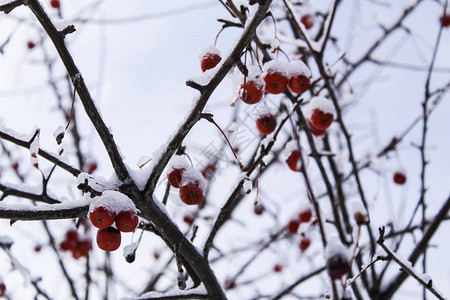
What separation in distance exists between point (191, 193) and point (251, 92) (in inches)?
20.8

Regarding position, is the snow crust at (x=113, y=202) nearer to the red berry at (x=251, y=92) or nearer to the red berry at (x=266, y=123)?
the red berry at (x=251, y=92)

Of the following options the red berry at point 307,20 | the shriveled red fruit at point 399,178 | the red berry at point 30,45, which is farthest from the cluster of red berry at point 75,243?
the shriveled red fruit at point 399,178

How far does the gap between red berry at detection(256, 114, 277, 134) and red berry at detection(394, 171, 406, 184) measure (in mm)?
3053

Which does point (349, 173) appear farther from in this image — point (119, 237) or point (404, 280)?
point (119, 237)

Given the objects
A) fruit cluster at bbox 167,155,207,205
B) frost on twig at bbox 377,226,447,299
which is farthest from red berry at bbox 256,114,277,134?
frost on twig at bbox 377,226,447,299

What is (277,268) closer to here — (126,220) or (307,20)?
(307,20)

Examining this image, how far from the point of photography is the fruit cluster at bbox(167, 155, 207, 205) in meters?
1.76

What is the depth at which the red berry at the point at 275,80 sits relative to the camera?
1.93m

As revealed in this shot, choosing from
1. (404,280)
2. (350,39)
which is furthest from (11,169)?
(350,39)

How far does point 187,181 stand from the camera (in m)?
1.76

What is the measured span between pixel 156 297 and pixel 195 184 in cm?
51

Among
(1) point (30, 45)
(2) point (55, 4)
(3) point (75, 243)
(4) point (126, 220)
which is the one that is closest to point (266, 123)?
(4) point (126, 220)

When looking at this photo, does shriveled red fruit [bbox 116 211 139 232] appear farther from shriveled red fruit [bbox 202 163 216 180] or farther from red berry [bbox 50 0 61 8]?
red berry [bbox 50 0 61 8]

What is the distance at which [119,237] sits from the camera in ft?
5.01
